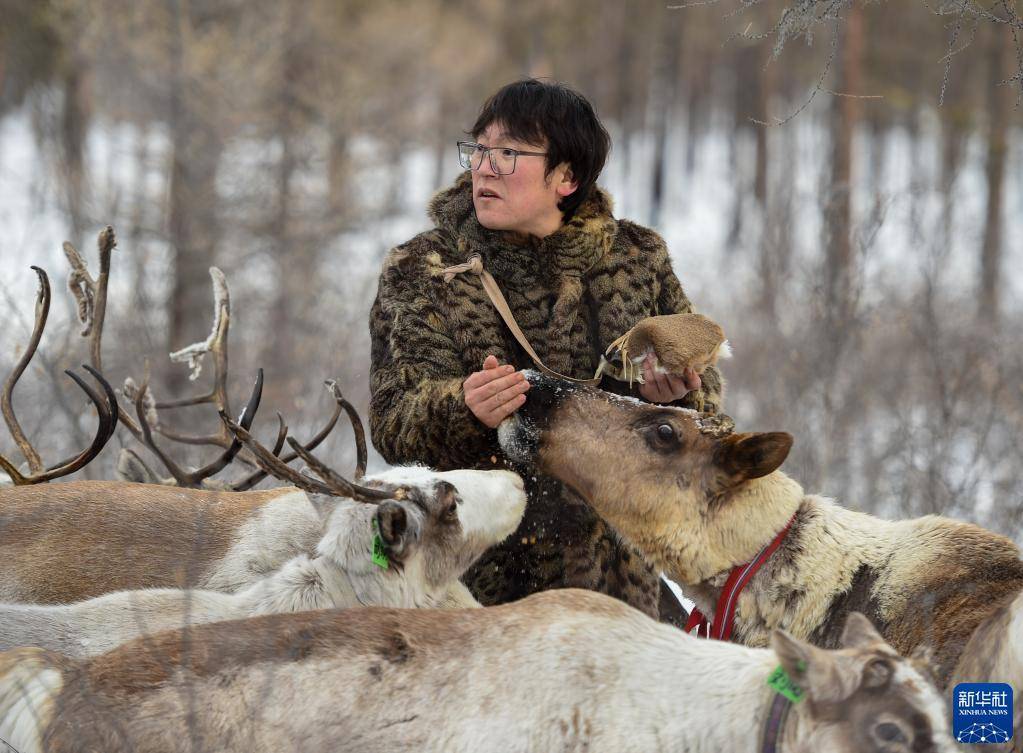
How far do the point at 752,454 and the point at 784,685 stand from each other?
46.0 inches

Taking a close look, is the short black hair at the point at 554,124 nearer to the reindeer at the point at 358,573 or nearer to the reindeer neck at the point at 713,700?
the reindeer at the point at 358,573

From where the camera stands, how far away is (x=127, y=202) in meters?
13.9

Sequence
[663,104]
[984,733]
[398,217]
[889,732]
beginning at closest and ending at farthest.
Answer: [889,732], [984,733], [398,217], [663,104]

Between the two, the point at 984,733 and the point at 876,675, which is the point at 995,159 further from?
the point at 876,675


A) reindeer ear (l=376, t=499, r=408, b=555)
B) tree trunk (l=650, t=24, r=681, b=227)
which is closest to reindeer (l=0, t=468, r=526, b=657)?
reindeer ear (l=376, t=499, r=408, b=555)

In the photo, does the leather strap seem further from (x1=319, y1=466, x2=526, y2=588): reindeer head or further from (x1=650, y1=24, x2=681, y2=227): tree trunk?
(x1=650, y1=24, x2=681, y2=227): tree trunk

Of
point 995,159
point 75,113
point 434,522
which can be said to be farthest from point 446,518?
point 995,159

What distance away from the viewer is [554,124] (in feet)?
12.9

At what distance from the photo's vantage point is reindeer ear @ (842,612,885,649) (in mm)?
2353

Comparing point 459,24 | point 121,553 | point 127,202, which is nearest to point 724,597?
point 121,553

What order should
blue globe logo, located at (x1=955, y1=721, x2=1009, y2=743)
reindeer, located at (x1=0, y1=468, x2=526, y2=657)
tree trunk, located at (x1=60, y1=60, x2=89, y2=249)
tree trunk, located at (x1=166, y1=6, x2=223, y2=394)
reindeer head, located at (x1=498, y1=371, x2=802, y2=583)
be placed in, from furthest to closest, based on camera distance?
tree trunk, located at (x1=60, y1=60, x2=89, y2=249) < tree trunk, located at (x1=166, y1=6, x2=223, y2=394) < reindeer head, located at (x1=498, y1=371, x2=802, y2=583) < reindeer, located at (x1=0, y1=468, x2=526, y2=657) < blue globe logo, located at (x1=955, y1=721, x2=1009, y2=743)

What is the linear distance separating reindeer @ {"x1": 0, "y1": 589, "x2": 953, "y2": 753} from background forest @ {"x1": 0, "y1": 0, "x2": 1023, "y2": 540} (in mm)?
1634

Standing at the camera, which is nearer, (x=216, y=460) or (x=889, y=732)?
(x=889, y=732)

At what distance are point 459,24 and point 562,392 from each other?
2685 centimetres
